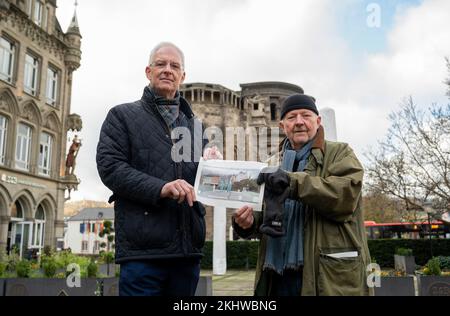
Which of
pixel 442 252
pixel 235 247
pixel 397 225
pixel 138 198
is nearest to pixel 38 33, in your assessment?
pixel 235 247

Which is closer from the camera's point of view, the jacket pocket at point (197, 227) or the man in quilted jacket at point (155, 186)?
the man in quilted jacket at point (155, 186)

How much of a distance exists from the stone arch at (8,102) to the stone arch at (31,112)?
586 mm

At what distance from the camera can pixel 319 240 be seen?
254cm

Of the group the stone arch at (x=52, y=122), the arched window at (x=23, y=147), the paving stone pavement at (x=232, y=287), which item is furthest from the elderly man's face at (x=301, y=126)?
the stone arch at (x=52, y=122)

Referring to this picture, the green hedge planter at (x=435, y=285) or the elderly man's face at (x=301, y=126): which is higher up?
the elderly man's face at (x=301, y=126)

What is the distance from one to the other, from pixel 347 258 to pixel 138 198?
1.36 metres

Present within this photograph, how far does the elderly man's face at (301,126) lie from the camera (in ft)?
9.47

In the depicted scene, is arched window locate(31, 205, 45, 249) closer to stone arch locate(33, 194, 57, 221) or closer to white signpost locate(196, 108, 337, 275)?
stone arch locate(33, 194, 57, 221)

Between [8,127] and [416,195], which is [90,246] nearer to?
[8,127]

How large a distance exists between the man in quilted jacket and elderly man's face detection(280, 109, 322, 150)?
24.6 inches

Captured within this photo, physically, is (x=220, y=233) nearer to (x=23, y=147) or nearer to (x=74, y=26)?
(x=23, y=147)

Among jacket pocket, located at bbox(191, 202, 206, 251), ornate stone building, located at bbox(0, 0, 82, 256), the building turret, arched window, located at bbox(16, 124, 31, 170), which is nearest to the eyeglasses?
jacket pocket, located at bbox(191, 202, 206, 251)

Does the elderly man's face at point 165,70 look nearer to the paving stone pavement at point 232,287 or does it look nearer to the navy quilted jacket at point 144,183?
the navy quilted jacket at point 144,183

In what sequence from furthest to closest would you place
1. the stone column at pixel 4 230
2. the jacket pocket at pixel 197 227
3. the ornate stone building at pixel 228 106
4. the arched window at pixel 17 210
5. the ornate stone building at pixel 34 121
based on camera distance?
the ornate stone building at pixel 228 106, the arched window at pixel 17 210, the ornate stone building at pixel 34 121, the stone column at pixel 4 230, the jacket pocket at pixel 197 227
